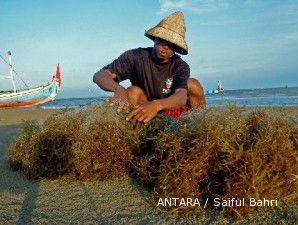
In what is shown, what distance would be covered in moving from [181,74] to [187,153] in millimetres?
1605

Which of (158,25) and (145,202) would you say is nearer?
(145,202)

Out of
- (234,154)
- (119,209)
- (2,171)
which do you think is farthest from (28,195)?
(234,154)

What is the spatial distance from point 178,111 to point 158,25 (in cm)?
92

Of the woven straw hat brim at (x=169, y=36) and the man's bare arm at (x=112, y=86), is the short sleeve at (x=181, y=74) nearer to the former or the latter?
the woven straw hat brim at (x=169, y=36)

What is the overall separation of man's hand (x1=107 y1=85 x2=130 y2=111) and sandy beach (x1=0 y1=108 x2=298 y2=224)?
0.65 metres

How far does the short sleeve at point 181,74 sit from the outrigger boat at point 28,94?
28317 mm

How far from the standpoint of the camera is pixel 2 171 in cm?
396

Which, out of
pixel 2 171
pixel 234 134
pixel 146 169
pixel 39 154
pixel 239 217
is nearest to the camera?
pixel 239 217

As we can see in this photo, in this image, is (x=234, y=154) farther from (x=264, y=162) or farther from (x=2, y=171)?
(x=2, y=171)

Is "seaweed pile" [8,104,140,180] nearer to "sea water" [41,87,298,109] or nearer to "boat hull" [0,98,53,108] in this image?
"sea water" [41,87,298,109]

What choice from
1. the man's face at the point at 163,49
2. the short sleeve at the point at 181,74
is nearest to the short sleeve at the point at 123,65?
the man's face at the point at 163,49

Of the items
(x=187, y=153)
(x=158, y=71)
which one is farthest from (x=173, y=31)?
(x=187, y=153)

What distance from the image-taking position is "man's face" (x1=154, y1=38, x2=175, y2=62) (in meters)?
3.91

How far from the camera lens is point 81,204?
2676 millimetres
